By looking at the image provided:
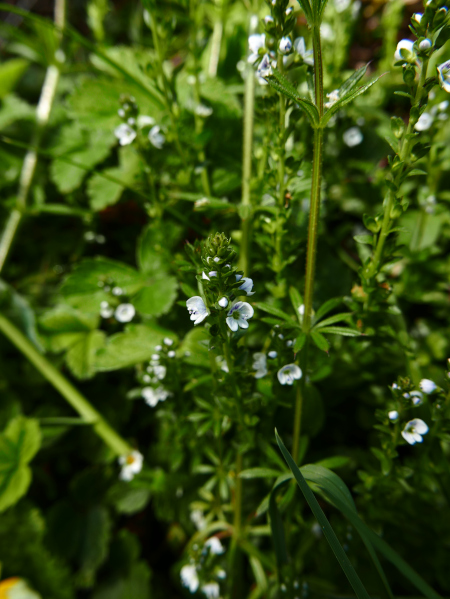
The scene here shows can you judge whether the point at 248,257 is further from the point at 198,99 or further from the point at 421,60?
the point at 421,60

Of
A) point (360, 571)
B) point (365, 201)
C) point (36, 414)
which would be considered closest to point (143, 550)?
point (36, 414)

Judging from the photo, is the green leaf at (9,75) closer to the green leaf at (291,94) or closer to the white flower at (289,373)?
the green leaf at (291,94)

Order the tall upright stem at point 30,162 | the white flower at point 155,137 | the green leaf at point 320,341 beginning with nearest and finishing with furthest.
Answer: the green leaf at point 320,341 < the white flower at point 155,137 < the tall upright stem at point 30,162

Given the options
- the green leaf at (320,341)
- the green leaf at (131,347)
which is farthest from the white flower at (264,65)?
the green leaf at (131,347)

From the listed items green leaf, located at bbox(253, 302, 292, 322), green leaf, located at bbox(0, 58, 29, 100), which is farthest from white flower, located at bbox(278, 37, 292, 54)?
green leaf, located at bbox(0, 58, 29, 100)

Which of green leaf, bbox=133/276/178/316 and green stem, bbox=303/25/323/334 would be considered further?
green leaf, bbox=133/276/178/316

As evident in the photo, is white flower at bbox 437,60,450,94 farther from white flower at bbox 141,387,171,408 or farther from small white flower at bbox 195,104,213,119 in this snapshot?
white flower at bbox 141,387,171,408
